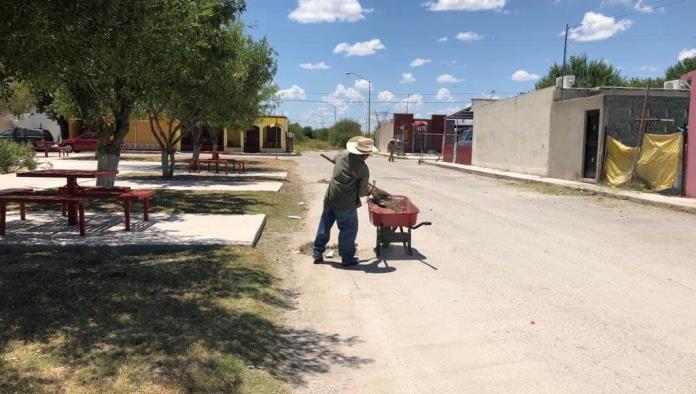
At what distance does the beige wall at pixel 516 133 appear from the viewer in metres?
25.1

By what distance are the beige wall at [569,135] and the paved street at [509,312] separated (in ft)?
37.3

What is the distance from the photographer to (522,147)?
1079 inches

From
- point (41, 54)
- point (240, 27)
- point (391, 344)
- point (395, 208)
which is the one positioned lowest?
point (391, 344)

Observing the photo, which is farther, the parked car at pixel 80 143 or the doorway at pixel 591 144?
the parked car at pixel 80 143

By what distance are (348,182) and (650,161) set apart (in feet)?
44.8

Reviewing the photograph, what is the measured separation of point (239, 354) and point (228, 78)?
47.8ft

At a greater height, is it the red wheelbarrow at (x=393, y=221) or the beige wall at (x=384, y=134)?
the beige wall at (x=384, y=134)

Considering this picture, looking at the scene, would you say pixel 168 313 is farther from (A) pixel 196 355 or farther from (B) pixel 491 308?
(B) pixel 491 308

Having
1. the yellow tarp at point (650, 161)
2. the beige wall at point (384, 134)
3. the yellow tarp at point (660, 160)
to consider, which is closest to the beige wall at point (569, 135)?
the yellow tarp at point (650, 161)

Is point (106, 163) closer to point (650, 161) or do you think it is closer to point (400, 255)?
point (400, 255)

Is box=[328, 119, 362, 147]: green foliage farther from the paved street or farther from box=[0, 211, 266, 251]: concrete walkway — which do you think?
the paved street

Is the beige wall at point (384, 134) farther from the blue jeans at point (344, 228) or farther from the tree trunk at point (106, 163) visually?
the blue jeans at point (344, 228)

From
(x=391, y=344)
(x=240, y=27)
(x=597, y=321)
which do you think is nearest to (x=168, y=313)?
(x=391, y=344)

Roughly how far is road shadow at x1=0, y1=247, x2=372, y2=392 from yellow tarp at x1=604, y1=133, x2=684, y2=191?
14.1 metres
